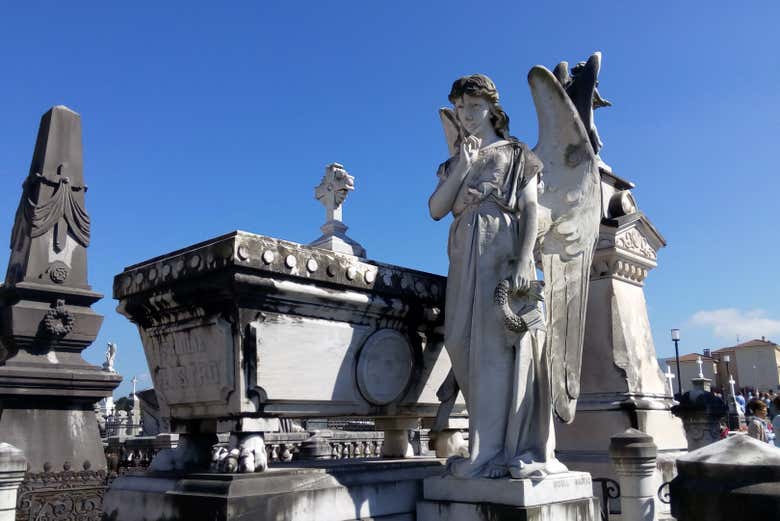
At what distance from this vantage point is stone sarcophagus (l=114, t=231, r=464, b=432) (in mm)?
3385

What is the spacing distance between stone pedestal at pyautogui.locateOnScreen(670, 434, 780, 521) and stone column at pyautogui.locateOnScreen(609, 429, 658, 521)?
149 centimetres

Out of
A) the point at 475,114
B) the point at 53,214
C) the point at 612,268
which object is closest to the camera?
the point at 475,114

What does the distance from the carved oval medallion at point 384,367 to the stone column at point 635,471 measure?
6.07 ft

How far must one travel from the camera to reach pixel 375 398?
3949 mm

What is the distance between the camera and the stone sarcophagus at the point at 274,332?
338 centimetres

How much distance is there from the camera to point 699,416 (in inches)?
305

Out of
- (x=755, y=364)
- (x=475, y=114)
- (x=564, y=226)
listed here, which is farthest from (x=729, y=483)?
(x=755, y=364)

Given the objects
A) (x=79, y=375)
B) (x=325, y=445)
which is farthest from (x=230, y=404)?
(x=325, y=445)

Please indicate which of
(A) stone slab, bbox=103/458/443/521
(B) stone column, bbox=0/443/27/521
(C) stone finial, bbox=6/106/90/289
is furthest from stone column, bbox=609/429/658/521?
(C) stone finial, bbox=6/106/90/289

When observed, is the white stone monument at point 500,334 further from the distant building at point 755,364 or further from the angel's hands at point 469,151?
the distant building at point 755,364

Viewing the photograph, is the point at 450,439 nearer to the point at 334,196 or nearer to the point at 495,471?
the point at 495,471

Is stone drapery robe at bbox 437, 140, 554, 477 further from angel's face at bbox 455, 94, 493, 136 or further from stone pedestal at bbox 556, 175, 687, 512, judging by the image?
stone pedestal at bbox 556, 175, 687, 512

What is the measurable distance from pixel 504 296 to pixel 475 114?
1.25 meters

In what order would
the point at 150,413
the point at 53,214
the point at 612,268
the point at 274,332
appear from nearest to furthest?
the point at 274,332
the point at 612,268
the point at 53,214
the point at 150,413
